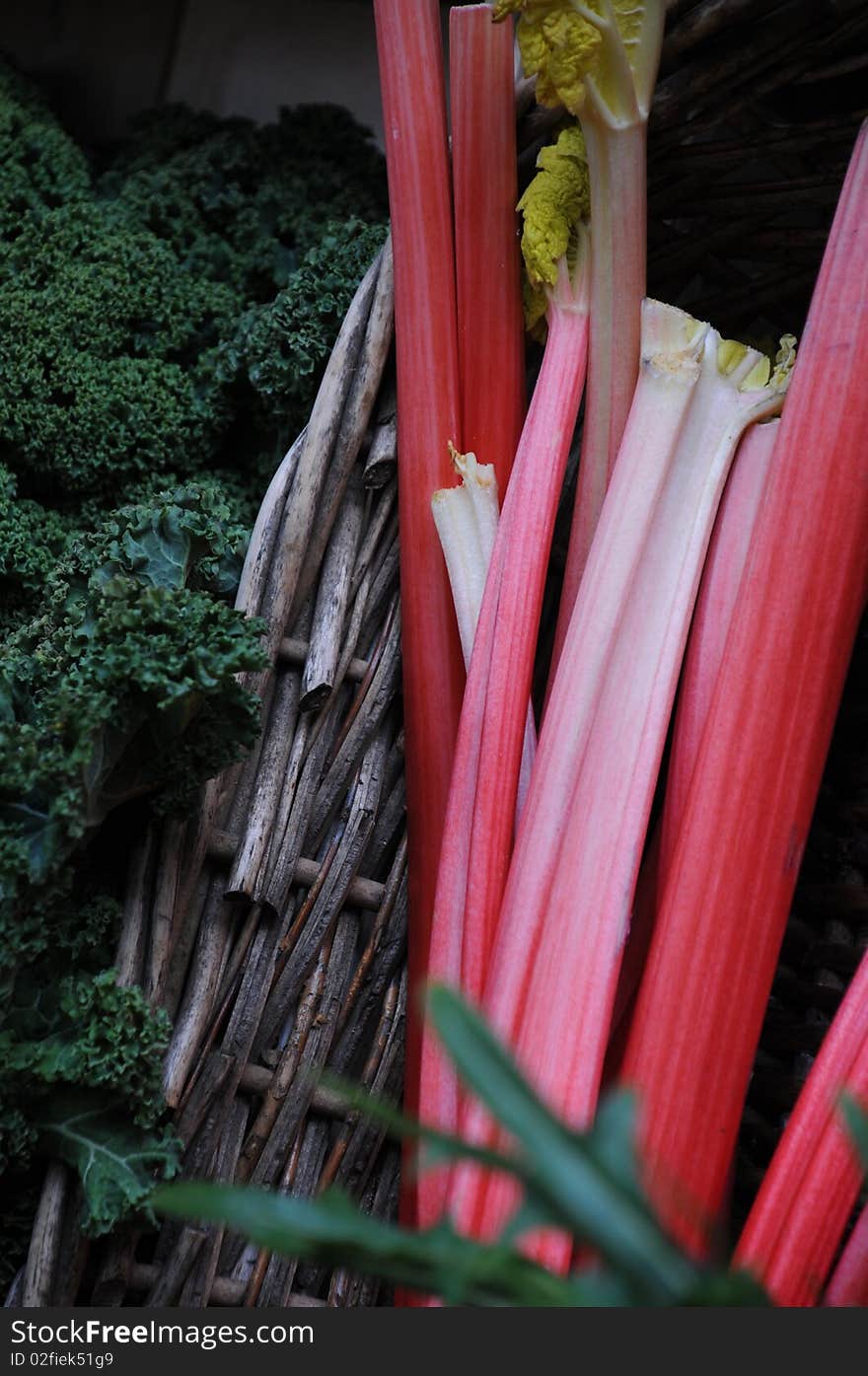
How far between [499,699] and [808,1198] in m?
0.43

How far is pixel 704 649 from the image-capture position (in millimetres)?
1027

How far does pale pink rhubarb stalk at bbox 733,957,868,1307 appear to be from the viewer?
0.81 metres

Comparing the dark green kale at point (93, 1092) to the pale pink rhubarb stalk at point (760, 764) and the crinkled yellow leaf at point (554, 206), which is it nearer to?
the pale pink rhubarb stalk at point (760, 764)

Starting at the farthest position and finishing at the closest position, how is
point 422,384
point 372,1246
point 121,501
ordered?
point 121,501 → point 422,384 → point 372,1246

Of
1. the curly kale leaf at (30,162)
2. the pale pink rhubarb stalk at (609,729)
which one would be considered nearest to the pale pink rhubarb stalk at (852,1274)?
the pale pink rhubarb stalk at (609,729)

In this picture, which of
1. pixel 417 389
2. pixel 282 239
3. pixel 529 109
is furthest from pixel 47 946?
pixel 282 239

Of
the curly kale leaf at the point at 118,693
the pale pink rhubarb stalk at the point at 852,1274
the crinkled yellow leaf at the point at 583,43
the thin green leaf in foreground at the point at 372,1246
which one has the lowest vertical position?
the pale pink rhubarb stalk at the point at 852,1274

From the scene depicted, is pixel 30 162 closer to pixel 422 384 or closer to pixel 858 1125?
pixel 422 384

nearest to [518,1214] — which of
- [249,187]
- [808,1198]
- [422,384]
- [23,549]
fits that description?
[808,1198]

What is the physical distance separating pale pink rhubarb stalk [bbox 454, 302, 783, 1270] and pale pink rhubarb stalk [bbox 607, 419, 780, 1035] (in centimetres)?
2

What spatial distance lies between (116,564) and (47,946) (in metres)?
0.31

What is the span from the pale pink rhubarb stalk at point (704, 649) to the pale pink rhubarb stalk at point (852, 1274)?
0.78ft

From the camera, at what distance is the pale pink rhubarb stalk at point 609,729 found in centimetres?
89

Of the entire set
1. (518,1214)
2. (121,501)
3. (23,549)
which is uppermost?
(121,501)
